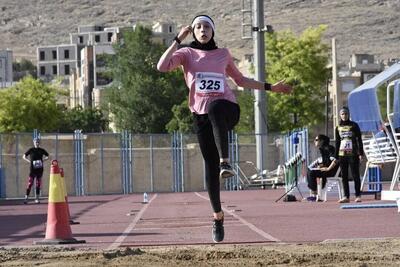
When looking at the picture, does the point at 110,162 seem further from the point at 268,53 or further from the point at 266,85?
the point at 266,85

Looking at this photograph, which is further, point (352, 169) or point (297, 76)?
point (297, 76)

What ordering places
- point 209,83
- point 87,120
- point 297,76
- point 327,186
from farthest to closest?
point 87,120
point 297,76
point 327,186
point 209,83

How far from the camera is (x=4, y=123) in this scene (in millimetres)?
93375

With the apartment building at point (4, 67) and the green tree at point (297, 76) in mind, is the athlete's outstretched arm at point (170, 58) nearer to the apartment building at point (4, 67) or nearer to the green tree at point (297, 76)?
the green tree at point (297, 76)

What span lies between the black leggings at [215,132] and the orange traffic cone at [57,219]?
8.27 ft

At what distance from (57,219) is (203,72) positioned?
10.7 feet

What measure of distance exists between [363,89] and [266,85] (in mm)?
11526

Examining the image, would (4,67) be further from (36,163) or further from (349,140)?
(349,140)

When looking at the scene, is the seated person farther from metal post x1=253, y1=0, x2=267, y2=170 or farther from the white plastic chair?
metal post x1=253, y1=0, x2=267, y2=170

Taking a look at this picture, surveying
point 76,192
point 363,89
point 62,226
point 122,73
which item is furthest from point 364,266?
point 122,73

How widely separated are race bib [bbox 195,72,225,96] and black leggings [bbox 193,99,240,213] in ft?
0.35

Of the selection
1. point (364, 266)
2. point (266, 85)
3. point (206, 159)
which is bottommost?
point (364, 266)

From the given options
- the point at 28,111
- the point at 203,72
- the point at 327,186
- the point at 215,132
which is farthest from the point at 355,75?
the point at 215,132

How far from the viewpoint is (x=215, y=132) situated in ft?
37.2
